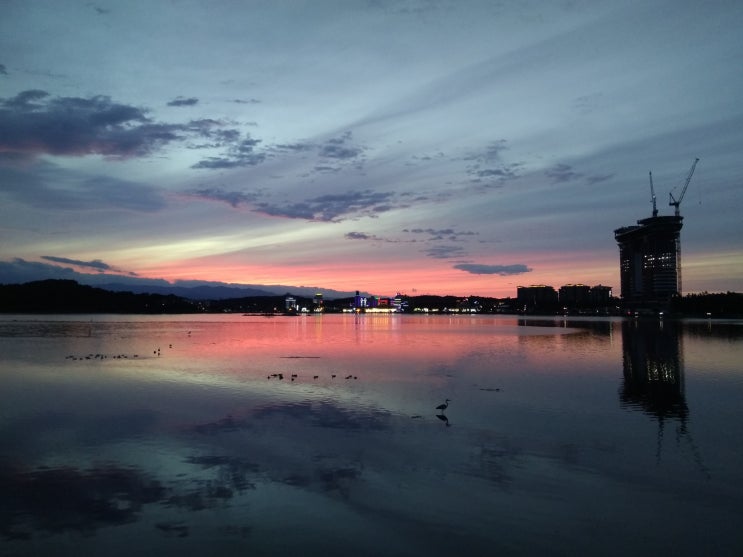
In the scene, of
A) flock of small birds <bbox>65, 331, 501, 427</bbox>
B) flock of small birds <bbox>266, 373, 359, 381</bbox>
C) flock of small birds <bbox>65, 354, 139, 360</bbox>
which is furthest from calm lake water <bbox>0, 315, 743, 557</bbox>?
flock of small birds <bbox>65, 354, 139, 360</bbox>

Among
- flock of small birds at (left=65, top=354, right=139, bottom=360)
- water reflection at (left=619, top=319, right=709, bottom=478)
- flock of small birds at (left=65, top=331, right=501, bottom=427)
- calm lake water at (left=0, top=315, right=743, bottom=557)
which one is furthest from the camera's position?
flock of small birds at (left=65, top=354, right=139, bottom=360)

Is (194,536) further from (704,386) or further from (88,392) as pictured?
(704,386)

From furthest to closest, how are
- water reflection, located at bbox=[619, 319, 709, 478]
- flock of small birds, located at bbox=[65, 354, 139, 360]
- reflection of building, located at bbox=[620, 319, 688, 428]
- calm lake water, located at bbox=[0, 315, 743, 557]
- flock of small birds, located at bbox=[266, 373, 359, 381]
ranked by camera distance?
1. flock of small birds, located at bbox=[65, 354, 139, 360]
2. flock of small birds, located at bbox=[266, 373, 359, 381]
3. reflection of building, located at bbox=[620, 319, 688, 428]
4. water reflection, located at bbox=[619, 319, 709, 478]
5. calm lake water, located at bbox=[0, 315, 743, 557]

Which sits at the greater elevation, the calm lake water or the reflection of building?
the calm lake water

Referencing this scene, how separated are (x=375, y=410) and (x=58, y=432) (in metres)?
13.2

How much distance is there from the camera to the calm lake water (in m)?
11.6

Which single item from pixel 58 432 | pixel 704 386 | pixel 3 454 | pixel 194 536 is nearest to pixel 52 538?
pixel 194 536

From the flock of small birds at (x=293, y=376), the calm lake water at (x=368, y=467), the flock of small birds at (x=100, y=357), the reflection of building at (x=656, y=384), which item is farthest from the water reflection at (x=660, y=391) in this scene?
the flock of small birds at (x=100, y=357)

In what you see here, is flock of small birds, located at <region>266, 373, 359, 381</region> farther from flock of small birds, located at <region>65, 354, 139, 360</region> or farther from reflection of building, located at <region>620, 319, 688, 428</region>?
flock of small birds, located at <region>65, 354, 139, 360</region>

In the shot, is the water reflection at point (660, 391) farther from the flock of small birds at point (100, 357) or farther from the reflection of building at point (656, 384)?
the flock of small birds at point (100, 357)

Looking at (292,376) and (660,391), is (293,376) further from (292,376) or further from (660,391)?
(660,391)

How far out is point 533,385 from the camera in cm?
3341

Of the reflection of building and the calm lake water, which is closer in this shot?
the calm lake water

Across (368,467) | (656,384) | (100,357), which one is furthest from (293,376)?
(656,384)
